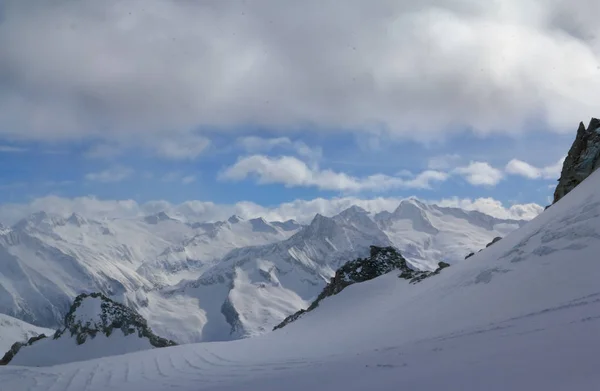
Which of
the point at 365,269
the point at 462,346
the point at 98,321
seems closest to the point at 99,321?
the point at 98,321

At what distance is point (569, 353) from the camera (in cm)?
1062

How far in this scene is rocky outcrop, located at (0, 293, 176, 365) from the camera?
78875 millimetres

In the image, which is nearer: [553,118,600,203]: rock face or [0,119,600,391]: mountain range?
[0,119,600,391]: mountain range

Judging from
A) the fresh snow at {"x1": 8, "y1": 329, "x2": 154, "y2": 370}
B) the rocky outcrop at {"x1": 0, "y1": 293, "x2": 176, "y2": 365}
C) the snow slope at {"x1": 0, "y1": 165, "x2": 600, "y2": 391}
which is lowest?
the snow slope at {"x1": 0, "y1": 165, "x2": 600, "y2": 391}

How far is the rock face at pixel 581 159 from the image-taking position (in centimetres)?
3466

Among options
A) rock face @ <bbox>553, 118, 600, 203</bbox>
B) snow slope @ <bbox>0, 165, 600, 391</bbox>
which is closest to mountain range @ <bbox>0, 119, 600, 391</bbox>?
snow slope @ <bbox>0, 165, 600, 391</bbox>

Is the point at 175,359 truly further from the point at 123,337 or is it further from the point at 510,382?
the point at 123,337

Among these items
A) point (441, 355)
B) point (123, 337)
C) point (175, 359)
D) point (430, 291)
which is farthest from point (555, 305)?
point (123, 337)

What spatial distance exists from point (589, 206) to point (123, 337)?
77.1m

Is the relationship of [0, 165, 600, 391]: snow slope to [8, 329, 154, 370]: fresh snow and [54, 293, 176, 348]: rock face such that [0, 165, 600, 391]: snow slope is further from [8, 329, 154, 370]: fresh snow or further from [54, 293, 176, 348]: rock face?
[54, 293, 176, 348]: rock face

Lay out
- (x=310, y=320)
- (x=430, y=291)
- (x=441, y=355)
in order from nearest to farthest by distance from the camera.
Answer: (x=441, y=355)
(x=430, y=291)
(x=310, y=320)

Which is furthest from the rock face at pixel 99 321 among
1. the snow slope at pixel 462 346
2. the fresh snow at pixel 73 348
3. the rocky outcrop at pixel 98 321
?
the snow slope at pixel 462 346

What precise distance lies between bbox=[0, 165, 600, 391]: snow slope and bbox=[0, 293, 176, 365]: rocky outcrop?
54.8 m

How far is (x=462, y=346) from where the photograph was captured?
1441cm
